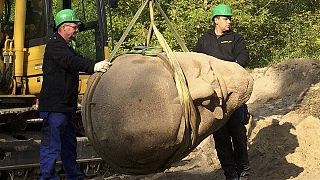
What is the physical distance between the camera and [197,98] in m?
4.72

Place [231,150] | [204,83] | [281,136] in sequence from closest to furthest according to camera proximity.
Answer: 1. [204,83]
2. [231,150]
3. [281,136]

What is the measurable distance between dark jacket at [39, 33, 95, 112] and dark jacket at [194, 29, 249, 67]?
1.47m

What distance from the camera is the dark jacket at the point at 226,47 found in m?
6.47

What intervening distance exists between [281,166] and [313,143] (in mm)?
702

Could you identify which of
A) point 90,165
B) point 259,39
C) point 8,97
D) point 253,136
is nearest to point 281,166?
point 253,136

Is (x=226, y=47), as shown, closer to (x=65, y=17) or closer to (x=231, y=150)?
(x=231, y=150)

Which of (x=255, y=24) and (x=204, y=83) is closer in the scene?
(x=204, y=83)

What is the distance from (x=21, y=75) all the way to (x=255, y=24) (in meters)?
11.8

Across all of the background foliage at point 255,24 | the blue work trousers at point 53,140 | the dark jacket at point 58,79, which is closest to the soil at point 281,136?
the blue work trousers at point 53,140

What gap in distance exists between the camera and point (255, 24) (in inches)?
754

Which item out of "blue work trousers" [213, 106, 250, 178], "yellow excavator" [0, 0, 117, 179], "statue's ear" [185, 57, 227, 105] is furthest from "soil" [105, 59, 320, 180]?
"statue's ear" [185, 57, 227, 105]

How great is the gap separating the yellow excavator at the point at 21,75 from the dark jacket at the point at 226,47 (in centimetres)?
223

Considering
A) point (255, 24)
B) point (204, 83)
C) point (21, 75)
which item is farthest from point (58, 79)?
point (255, 24)

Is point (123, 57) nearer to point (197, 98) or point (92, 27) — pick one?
point (197, 98)
